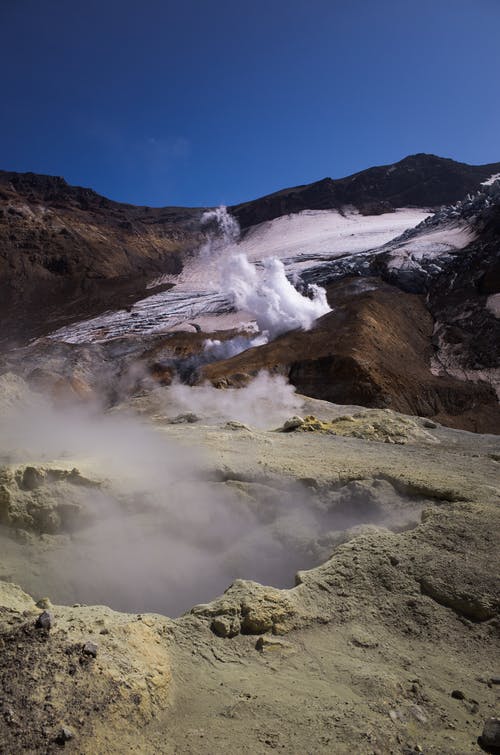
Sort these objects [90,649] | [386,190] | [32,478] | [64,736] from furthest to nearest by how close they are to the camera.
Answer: [386,190] → [32,478] → [90,649] → [64,736]

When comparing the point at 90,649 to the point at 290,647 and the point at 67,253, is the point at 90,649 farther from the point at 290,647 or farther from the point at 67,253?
the point at 67,253

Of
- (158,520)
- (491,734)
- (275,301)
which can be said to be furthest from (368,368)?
(491,734)

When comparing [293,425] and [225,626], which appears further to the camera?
[293,425]

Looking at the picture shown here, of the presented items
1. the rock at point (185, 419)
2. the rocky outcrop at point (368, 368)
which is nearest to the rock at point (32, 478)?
the rock at point (185, 419)

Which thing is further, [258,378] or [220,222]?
[220,222]

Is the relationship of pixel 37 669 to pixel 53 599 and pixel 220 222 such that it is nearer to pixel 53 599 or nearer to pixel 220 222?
pixel 53 599

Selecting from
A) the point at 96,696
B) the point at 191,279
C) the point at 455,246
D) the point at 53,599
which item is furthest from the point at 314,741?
the point at 191,279

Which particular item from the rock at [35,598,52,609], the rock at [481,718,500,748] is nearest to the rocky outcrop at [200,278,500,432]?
the rock at [35,598,52,609]

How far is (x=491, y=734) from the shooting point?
8.57ft

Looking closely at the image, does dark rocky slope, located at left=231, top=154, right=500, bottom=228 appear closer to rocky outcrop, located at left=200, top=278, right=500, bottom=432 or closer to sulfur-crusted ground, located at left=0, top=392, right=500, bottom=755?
rocky outcrop, located at left=200, top=278, right=500, bottom=432

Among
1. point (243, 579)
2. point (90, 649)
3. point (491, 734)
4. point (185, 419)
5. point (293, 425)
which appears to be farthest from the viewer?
point (185, 419)

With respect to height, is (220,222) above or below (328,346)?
above

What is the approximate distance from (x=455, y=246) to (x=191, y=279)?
2469 cm

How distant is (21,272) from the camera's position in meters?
44.3
